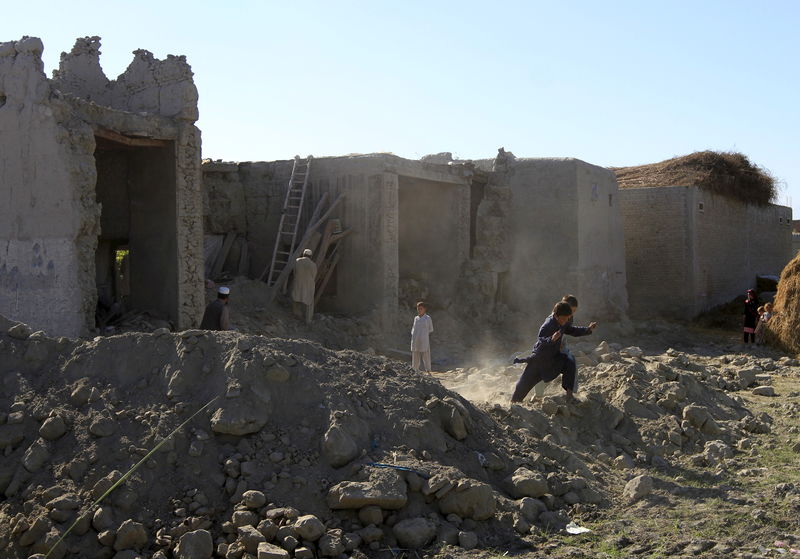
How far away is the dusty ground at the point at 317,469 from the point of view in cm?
517

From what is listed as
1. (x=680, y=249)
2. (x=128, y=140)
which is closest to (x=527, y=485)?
(x=128, y=140)

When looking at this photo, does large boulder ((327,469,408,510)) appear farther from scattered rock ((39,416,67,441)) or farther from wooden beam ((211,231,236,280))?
wooden beam ((211,231,236,280))

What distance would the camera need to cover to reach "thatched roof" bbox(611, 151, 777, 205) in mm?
20078

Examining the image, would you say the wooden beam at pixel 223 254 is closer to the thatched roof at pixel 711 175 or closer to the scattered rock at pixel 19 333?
the scattered rock at pixel 19 333

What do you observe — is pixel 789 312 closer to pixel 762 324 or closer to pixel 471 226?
pixel 762 324

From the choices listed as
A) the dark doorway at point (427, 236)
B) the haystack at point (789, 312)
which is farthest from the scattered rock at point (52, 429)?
the haystack at point (789, 312)

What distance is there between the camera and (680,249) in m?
19.3

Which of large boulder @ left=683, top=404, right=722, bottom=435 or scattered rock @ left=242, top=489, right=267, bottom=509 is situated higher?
scattered rock @ left=242, top=489, right=267, bottom=509

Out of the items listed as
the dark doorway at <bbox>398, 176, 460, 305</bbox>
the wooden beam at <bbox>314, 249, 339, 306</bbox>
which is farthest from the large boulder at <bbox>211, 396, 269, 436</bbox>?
the dark doorway at <bbox>398, 176, 460, 305</bbox>

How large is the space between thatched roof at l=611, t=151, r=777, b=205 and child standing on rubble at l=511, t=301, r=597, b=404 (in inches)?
515

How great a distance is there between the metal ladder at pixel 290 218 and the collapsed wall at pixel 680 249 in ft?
27.3

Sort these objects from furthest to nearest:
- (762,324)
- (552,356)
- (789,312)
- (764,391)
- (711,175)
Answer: (711,175), (762,324), (789,312), (764,391), (552,356)

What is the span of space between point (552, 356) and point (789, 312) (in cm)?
970

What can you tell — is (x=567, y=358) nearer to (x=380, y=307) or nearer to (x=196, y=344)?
(x=196, y=344)
